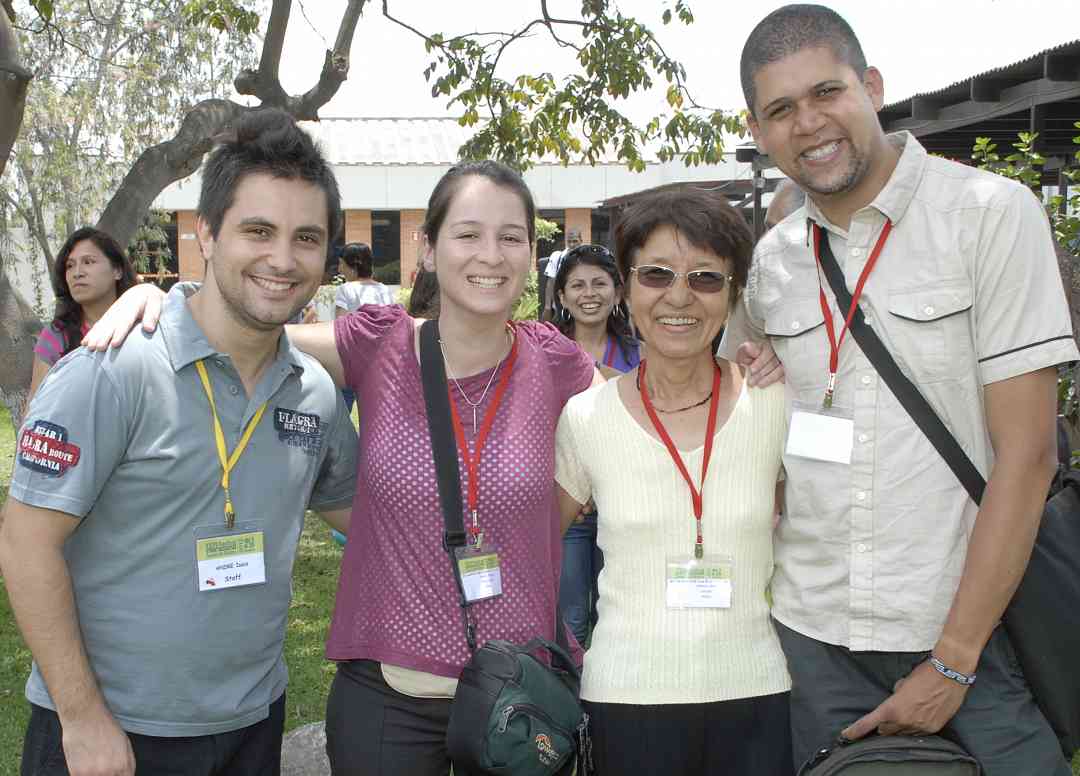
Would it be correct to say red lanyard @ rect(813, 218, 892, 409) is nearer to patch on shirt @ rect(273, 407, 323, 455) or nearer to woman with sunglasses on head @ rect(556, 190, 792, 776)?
woman with sunglasses on head @ rect(556, 190, 792, 776)

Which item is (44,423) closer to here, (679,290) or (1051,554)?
(679,290)

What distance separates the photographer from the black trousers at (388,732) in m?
2.55

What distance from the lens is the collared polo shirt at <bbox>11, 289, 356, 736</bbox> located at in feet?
7.41

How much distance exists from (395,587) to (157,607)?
1.85ft

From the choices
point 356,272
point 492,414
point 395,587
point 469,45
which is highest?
point 469,45

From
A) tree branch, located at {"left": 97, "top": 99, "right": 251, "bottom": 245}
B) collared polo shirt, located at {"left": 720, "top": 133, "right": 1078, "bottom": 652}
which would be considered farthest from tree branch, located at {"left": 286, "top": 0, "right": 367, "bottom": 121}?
collared polo shirt, located at {"left": 720, "top": 133, "right": 1078, "bottom": 652}

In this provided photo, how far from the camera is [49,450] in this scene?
223 cm

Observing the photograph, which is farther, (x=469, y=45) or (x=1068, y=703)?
(x=469, y=45)

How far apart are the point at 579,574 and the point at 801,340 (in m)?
2.76

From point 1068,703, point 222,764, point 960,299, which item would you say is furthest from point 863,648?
point 222,764

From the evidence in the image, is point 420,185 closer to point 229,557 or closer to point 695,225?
point 695,225

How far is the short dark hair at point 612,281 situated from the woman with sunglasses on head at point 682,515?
3057 millimetres

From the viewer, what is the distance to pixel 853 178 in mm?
2400

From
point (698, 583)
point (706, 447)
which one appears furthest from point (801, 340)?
point (698, 583)
